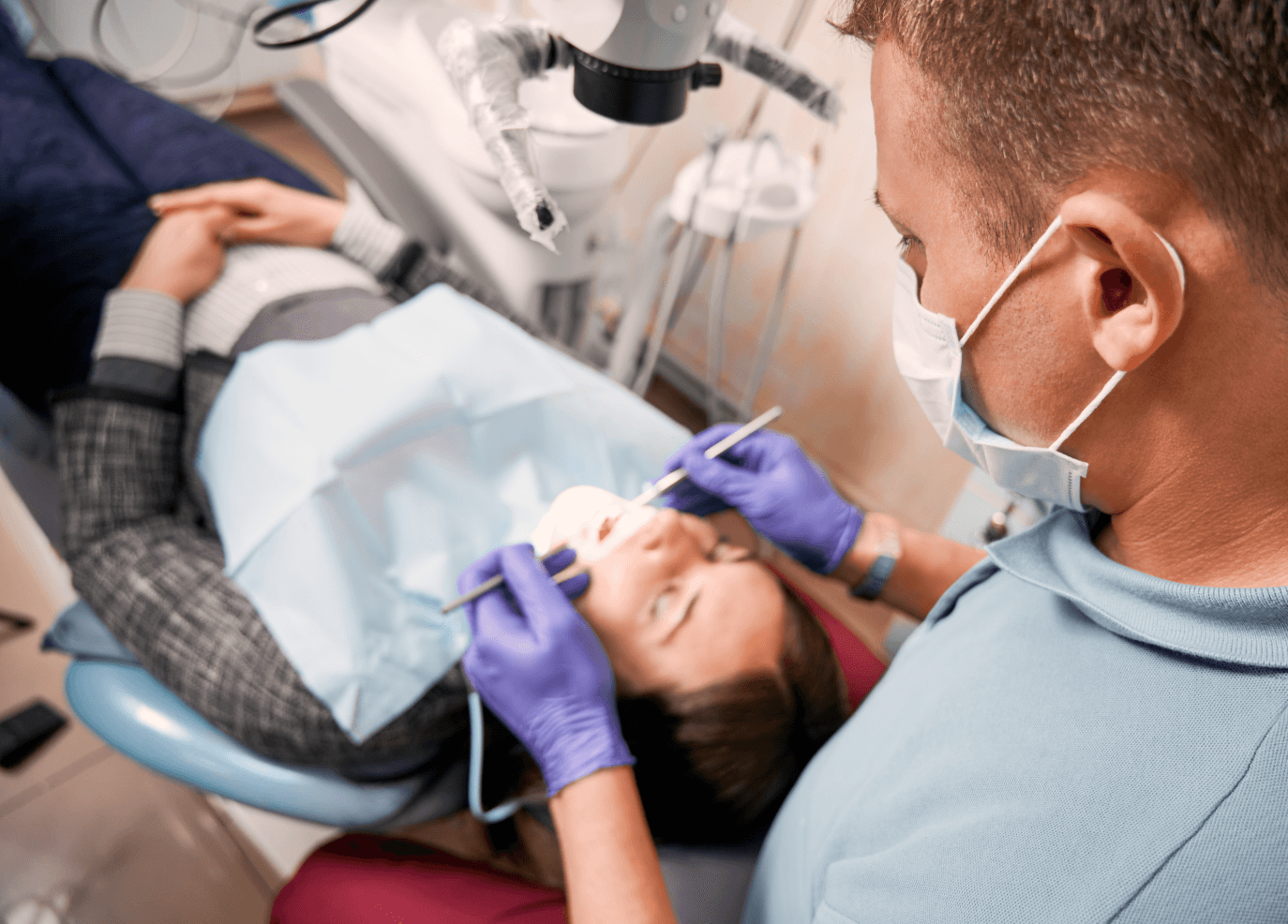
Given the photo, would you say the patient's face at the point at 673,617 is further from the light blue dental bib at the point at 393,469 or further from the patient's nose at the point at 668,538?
the light blue dental bib at the point at 393,469

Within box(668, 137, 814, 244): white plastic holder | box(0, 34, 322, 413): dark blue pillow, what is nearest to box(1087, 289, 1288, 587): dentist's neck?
box(668, 137, 814, 244): white plastic holder

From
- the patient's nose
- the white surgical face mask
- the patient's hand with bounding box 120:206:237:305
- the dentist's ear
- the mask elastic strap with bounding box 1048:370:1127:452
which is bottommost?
the patient's hand with bounding box 120:206:237:305

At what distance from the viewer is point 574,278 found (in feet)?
5.00

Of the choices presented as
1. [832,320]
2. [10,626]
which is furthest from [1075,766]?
[10,626]

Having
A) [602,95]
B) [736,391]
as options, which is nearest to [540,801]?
[602,95]

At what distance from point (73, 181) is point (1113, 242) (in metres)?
1.73

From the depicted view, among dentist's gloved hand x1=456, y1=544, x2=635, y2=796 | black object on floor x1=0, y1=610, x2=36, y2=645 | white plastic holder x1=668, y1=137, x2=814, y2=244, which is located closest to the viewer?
dentist's gloved hand x1=456, y1=544, x2=635, y2=796

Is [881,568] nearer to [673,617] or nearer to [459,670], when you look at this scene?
[673,617]

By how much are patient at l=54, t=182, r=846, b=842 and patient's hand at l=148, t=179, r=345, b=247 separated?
1.15 ft

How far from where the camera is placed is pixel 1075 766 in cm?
53

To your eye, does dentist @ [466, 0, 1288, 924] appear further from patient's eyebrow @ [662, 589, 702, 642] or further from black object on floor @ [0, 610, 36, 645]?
black object on floor @ [0, 610, 36, 645]

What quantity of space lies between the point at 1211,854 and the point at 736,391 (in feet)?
5.83

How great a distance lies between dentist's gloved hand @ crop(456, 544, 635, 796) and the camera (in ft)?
2.64

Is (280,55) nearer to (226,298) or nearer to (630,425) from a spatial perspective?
(226,298)
